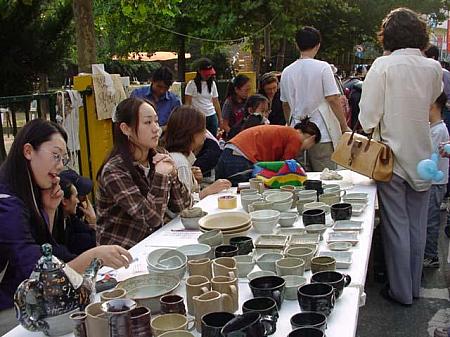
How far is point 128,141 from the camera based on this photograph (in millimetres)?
2758

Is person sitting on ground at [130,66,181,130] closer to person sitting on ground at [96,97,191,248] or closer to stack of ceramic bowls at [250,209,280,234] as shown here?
person sitting on ground at [96,97,191,248]

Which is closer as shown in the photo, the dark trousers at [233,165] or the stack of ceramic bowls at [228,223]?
the stack of ceramic bowls at [228,223]

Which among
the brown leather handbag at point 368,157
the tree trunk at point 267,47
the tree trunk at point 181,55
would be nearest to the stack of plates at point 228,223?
the brown leather handbag at point 368,157

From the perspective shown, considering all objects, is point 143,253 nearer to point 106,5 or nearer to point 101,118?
point 101,118

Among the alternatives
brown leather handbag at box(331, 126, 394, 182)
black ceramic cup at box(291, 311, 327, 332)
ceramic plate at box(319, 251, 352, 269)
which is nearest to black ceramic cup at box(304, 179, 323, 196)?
brown leather handbag at box(331, 126, 394, 182)

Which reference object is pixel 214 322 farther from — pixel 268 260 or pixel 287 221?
pixel 287 221

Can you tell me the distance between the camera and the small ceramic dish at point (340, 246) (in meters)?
2.17

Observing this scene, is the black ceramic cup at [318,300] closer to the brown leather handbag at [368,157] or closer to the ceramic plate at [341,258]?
the ceramic plate at [341,258]

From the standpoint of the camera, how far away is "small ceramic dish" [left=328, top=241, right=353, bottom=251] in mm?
2170

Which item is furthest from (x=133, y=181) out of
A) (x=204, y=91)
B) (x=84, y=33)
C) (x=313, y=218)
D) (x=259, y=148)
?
(x=204, y=91)

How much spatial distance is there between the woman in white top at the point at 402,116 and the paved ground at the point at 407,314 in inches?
4.7

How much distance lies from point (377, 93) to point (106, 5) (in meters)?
7.97

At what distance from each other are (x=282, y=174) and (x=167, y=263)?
5.13 ft

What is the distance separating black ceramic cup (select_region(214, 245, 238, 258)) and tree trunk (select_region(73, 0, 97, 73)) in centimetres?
402
